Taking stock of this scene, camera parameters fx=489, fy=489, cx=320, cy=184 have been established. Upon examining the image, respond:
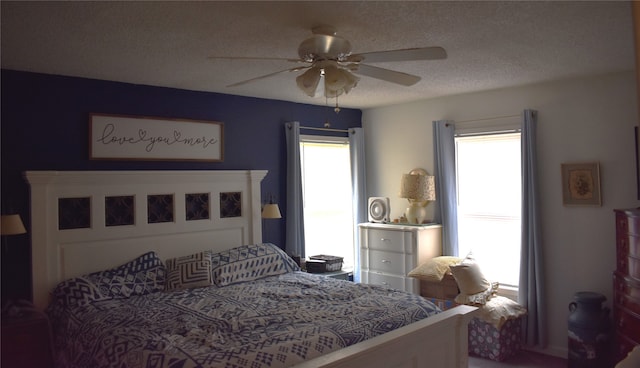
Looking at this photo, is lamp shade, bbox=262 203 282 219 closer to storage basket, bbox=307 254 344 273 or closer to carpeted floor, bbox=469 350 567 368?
storage basket, bbox=307 254 344 273

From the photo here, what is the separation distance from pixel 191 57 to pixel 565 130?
3.20m

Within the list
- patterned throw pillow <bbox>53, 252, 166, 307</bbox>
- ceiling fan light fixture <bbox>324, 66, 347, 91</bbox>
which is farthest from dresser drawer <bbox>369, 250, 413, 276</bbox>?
ceiling fan light fixture <bbox>324, 66, 347, 91</bbox>

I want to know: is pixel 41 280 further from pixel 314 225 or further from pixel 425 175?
pixel 425 175

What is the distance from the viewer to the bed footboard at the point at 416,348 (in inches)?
90.7

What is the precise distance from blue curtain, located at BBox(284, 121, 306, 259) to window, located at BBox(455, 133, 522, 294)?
1.65 meters

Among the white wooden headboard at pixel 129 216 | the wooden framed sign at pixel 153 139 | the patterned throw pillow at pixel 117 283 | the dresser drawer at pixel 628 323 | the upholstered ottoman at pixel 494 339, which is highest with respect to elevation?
the wooden framed sign at pixel 153 139

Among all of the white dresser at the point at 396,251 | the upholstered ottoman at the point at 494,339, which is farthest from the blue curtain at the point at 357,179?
the upholstered ottoman at the point at 494,339

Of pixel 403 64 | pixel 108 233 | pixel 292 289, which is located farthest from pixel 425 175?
pixel 108 233

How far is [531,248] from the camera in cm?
436

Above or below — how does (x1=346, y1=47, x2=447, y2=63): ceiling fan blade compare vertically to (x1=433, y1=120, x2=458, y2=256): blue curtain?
above

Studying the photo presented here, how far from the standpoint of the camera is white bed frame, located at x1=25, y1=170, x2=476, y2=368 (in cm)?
265

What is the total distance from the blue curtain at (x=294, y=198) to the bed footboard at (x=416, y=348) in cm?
221

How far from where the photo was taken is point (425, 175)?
510 centimetres

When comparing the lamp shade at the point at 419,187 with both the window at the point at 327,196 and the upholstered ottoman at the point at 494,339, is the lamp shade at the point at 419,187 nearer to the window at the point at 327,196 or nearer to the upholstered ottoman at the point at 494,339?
the window at the point at 327,196
